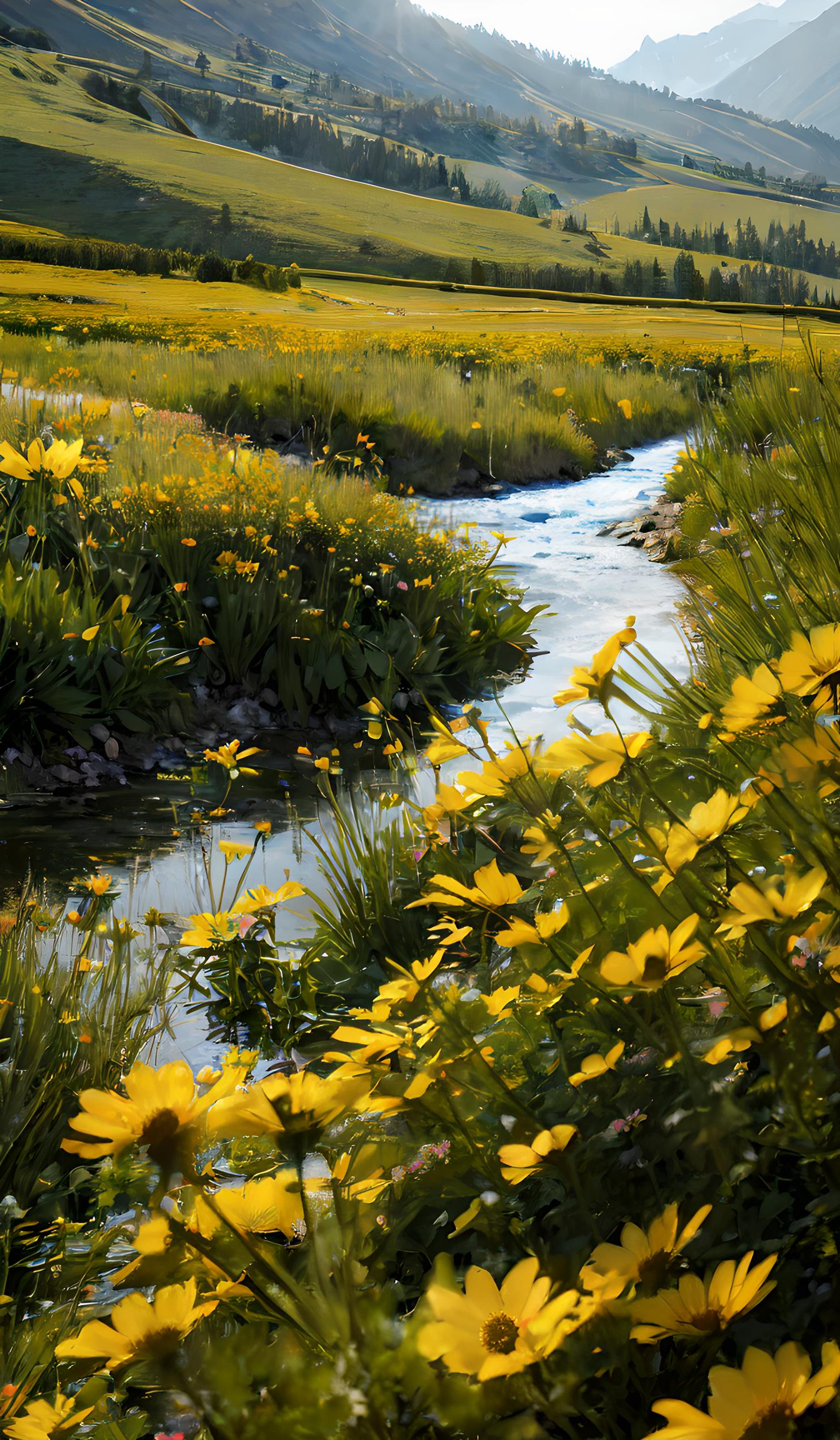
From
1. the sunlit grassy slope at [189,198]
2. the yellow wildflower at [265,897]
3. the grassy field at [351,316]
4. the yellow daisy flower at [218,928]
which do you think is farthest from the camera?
the sunlit grassy slope at [189,198]

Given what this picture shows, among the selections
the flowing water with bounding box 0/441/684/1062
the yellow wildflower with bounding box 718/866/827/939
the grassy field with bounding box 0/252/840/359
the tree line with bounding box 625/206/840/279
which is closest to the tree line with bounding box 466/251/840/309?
the grassy field with bounding box 0/252/840/359

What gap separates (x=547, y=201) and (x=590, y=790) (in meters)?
167

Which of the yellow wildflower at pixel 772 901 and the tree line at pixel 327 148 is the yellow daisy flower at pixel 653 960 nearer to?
the yellow wildflower at pixel 772 901

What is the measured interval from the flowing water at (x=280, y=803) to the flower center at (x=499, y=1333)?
4.94 ft

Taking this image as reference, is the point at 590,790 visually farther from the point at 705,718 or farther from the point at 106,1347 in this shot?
the point at 106,1347

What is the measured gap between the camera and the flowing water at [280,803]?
302 centimetres

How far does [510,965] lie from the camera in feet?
4.81

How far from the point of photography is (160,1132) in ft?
2.19

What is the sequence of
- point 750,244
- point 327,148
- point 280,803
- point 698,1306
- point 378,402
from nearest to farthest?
point 698,1306 < point 280,803 < point 378,402 < point 750,244 < point 327,148

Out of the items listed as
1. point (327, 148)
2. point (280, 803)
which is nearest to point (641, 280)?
point (280, 803)

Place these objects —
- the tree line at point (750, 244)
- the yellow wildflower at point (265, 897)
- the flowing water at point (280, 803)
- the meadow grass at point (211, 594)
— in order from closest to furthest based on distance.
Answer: the yellow wildflower at point (265, 897)
the flowing water at point (280, 803)
the meadow grass at point (211, 594)
the tree line at point (750, 244)

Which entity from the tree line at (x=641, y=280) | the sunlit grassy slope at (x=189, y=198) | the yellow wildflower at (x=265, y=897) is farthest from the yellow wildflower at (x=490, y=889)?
the sunlit grassy slope at (x=189, y=198)

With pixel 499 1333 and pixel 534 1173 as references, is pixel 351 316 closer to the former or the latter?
pixel 534 1173

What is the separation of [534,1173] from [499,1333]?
21 centimetres
